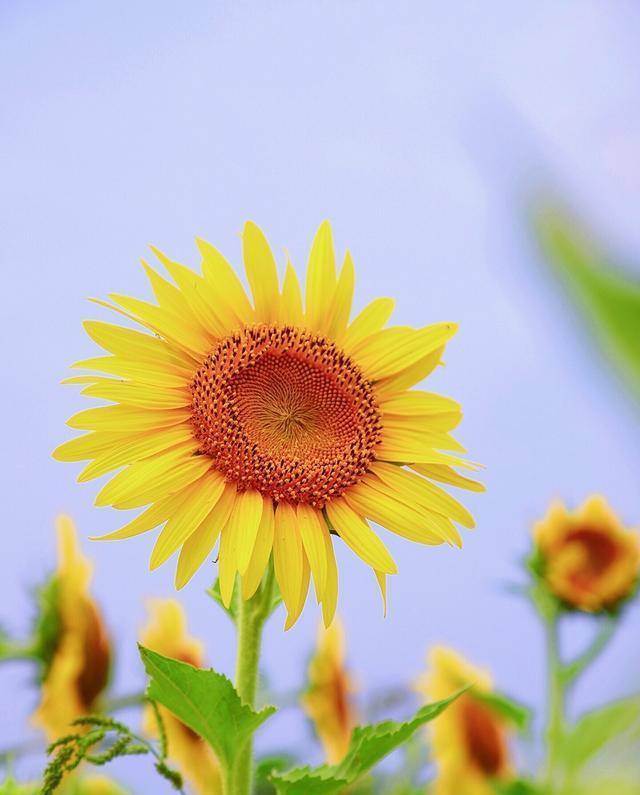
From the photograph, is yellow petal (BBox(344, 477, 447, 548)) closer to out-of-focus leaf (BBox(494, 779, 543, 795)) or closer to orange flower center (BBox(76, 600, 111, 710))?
orange flower center (BBox(76, 600, 111, 710))

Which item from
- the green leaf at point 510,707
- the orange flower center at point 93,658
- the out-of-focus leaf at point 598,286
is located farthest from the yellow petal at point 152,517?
the green leaf at point 510,707

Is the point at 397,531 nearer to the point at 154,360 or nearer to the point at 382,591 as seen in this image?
the point at 382,591

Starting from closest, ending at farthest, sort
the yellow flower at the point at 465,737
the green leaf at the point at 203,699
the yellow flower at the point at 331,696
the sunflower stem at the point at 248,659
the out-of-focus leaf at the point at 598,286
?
1. the out-of-focus leaf at the point at 598,286
2. the green leaf at the point at 203,699
3. the sunflower stem at the point at 248,659
4. the yellow flower at the point at 331,696
5. the yellow flower at the point at 465,737

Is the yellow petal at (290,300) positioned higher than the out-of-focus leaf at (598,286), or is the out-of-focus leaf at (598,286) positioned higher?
the yellow petal at (290,300)

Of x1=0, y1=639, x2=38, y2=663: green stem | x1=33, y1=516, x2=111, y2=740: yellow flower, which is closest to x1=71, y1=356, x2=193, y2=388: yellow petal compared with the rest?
x1=33, y1=516, x2=111, y2=740: yellow flower

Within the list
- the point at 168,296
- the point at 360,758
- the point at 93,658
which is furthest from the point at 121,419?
the point at 93,658

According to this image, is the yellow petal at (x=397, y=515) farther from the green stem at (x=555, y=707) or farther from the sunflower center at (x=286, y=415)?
the green stem at (x=555, y=707)

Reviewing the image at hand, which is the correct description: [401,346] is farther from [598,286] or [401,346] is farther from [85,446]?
[598,286]
